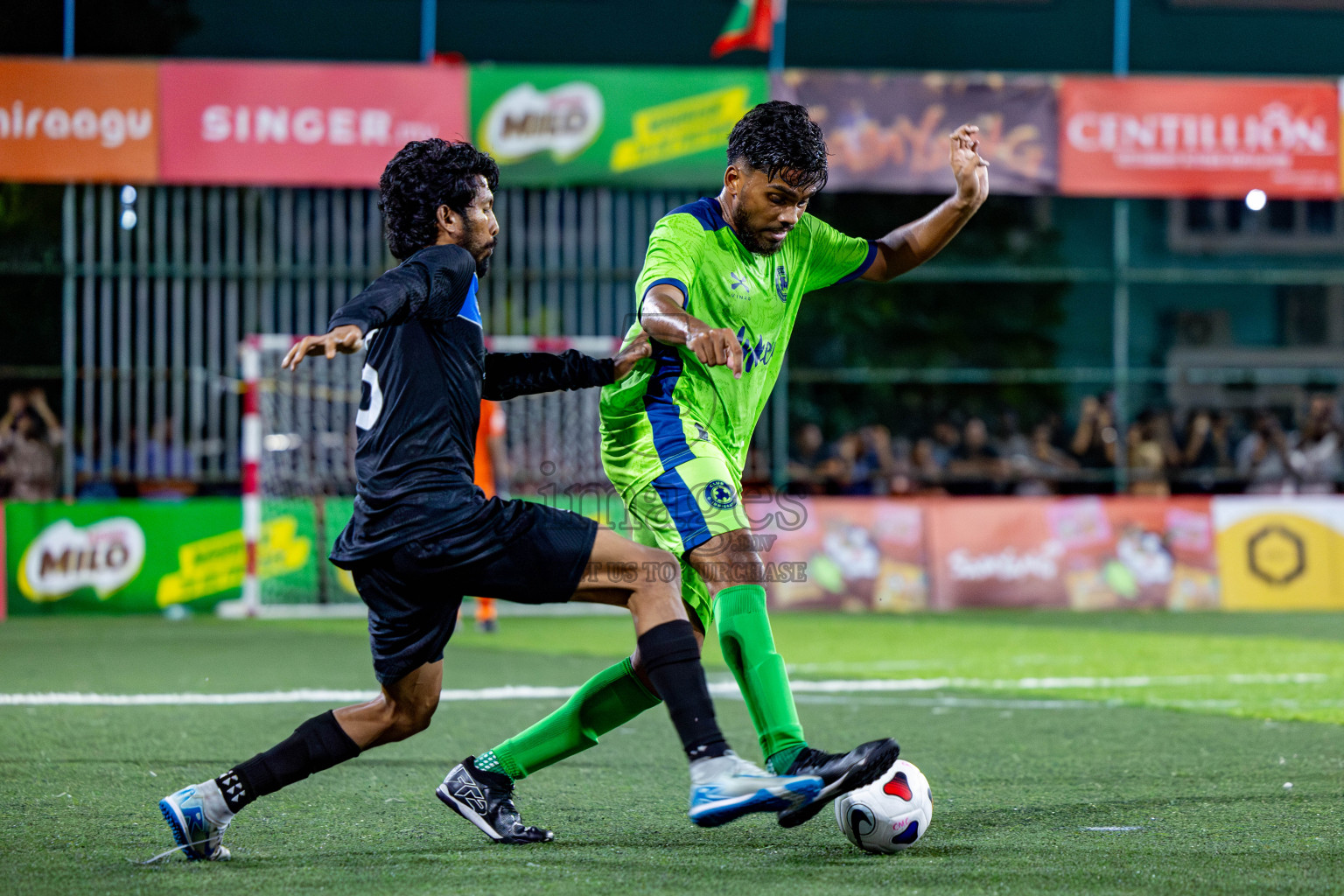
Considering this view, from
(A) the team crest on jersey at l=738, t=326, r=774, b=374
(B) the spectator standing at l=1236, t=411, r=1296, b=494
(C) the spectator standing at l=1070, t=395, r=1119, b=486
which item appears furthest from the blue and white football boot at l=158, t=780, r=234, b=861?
(B) the spectator standing at l=1236, t=411, r=1296, b=494

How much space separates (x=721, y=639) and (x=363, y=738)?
102 centimetres

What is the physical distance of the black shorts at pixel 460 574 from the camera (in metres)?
3.88

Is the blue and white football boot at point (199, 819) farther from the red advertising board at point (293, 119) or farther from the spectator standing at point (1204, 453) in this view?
the spectator standing at point (1204, 453)

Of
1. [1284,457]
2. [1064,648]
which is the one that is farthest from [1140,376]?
[1064,648]

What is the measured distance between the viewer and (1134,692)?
823 centimetres

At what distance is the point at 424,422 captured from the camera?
3.94 m

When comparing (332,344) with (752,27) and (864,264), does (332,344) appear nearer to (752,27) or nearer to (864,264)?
(864,264)

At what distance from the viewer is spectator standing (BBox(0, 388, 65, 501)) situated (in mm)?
13867

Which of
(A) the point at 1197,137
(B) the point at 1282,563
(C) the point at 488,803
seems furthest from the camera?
(A) the point at 1197,137

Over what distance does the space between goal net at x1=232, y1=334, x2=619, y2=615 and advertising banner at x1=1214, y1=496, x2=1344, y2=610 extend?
19.8ft

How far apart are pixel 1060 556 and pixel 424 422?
11609mm

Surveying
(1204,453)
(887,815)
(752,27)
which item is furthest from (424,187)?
(1204,453)

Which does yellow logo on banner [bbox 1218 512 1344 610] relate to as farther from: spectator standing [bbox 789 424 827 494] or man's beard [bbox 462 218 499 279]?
man's beard [bbox 462 218 499 279]

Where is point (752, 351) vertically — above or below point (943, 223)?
below
